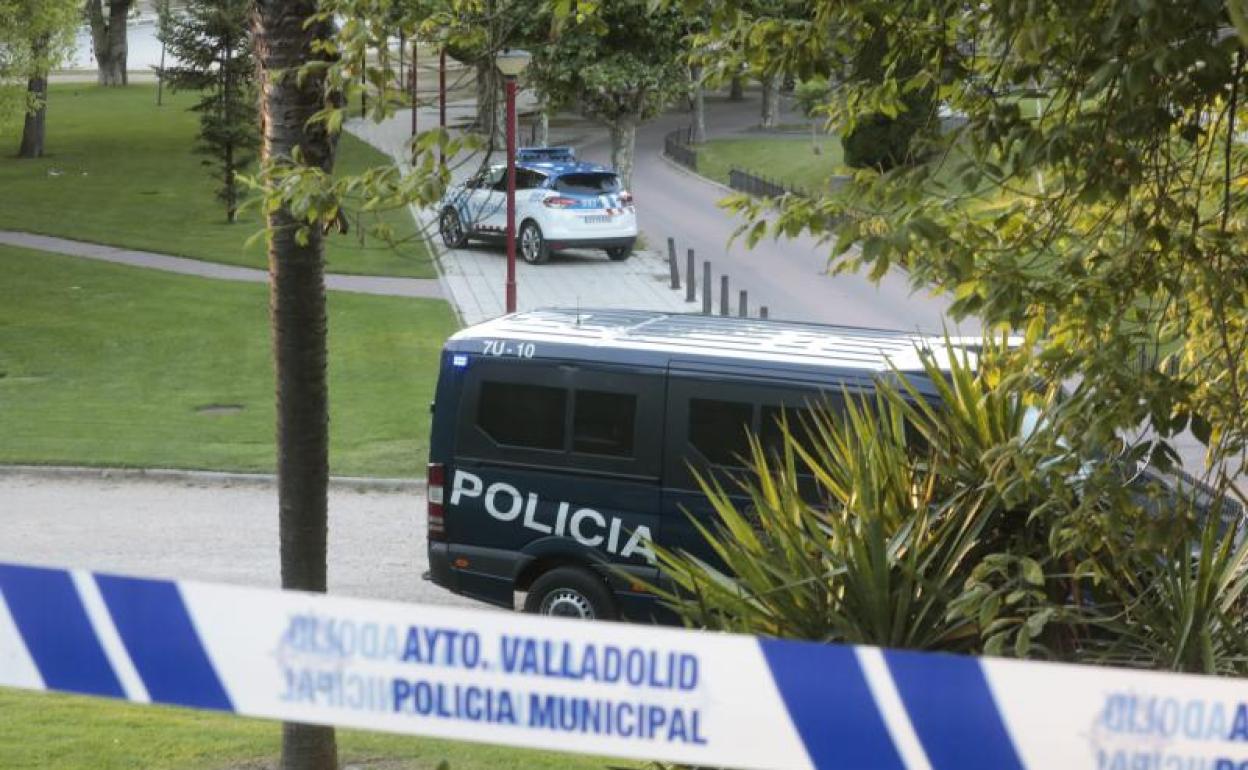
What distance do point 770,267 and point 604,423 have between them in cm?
2009

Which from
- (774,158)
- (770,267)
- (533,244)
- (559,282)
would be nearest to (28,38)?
(533,244)

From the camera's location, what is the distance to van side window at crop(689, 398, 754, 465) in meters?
11.7

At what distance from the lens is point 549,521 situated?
11.9m

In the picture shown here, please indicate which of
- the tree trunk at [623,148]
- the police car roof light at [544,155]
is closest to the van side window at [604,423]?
the police car roof light at [544,155]

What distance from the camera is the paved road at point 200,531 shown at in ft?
45.8

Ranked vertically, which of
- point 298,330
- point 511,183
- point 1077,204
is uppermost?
point 1077,204

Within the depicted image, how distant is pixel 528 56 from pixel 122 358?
8.90 metres

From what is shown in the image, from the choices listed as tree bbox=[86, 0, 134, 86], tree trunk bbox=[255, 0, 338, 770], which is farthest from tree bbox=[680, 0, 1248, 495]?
tree bbox=[86, 0, 134, 86]

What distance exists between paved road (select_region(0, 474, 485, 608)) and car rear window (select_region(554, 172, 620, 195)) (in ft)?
49.9

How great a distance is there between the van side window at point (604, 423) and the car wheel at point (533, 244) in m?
19.9

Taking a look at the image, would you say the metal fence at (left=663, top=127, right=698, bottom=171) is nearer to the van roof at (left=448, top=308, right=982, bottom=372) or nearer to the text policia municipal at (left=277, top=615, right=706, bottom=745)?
the van roof at (left=448, top=308, right=982, bottom=372)

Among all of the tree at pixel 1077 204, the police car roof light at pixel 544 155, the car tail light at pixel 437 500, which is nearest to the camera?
the tree at pixel 1077 204

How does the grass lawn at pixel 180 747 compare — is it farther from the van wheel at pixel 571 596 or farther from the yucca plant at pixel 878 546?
the van wheel at pixel 571 596

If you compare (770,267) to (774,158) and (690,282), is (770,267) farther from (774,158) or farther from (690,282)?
(774,158)
